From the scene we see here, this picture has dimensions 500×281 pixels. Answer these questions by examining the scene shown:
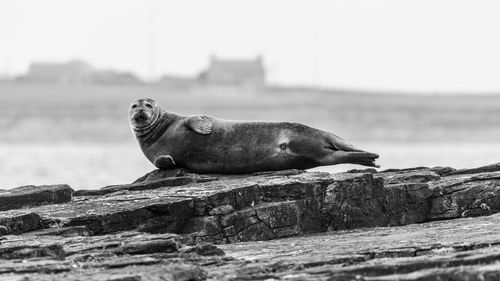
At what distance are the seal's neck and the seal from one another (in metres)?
0.31

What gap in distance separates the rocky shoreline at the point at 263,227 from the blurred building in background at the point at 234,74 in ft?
396

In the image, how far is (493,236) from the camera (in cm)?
1131

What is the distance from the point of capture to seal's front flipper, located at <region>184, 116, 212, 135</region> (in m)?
16.6

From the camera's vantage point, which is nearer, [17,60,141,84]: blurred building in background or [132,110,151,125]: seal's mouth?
[132,110,151,125]: seal's mouth

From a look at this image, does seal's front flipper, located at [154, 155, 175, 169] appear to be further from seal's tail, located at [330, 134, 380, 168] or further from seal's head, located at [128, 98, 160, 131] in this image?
seal's tail, located at [330, 134, 380, 168]

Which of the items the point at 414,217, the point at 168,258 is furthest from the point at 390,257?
the point at 414,217

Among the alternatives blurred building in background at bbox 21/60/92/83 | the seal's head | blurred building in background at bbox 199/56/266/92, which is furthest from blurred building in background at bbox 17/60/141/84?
the seal's head

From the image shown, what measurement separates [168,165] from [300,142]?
5.40 feet

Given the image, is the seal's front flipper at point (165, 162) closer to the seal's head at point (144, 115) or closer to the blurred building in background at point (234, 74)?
the seal's head at point (144, 115)

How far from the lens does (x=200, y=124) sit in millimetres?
16703

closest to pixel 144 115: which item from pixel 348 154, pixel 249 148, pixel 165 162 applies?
pixel 165 162

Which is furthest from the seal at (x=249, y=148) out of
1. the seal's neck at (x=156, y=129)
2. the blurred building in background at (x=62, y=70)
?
the blurred building in background at (x=62, y=70)

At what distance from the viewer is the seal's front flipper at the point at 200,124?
16.6 meters

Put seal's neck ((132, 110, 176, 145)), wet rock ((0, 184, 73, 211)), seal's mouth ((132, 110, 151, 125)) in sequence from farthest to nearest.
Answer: seal's neck ((132, 110, 176, 145))
seal's mouth ((132, 110, 151, 125))
wet rock ((0, 184, 73, 211))
